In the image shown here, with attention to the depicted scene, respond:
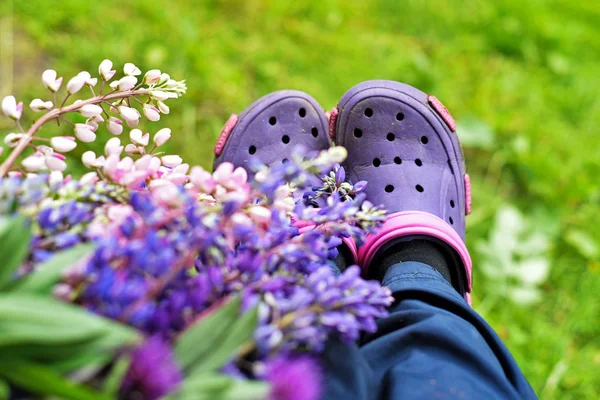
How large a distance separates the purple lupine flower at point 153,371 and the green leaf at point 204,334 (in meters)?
0.02

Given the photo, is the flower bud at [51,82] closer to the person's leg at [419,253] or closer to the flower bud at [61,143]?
the flower bud at [61,143]

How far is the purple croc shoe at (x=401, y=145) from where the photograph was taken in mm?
1136

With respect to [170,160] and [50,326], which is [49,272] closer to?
[50,326]

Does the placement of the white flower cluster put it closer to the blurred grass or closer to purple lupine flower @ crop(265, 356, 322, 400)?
purple lupine flower @ crop(265, 356, 322, 400)

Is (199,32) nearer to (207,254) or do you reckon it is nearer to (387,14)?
(387,14)

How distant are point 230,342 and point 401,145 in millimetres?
771

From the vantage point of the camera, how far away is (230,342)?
489mm

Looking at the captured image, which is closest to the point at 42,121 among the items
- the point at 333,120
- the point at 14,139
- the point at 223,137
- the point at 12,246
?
the point at 14,139

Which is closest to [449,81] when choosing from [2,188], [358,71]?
[358,71]

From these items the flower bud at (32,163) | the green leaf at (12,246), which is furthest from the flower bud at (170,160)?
the green leaf at (12,246)

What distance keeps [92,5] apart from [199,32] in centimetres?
30

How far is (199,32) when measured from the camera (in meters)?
1.65

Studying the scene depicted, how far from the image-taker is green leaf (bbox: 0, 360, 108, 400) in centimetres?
42

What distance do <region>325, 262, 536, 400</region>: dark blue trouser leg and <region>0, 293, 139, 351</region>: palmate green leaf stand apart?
260mm
